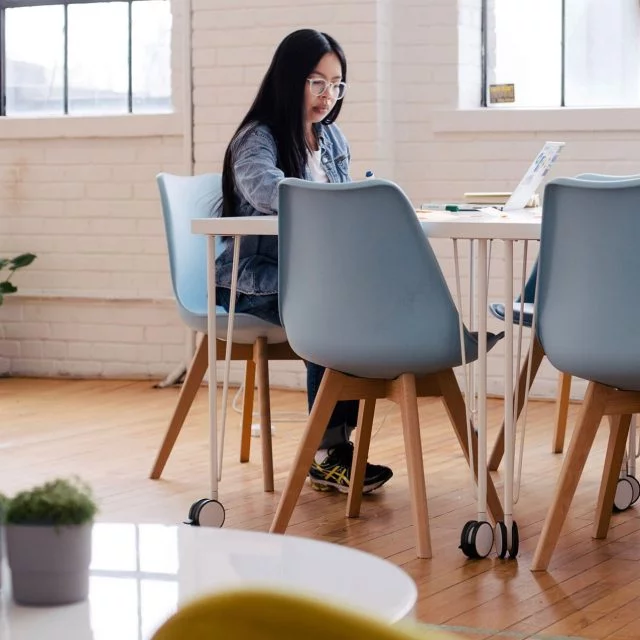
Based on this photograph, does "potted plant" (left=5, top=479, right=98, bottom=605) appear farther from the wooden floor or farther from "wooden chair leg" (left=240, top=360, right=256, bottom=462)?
"wooden chair leg" (left=240, top=360, right=256, bottom=462)

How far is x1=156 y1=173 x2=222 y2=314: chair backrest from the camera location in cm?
343

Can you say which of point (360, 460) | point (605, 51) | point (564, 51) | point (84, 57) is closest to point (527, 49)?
point (564, 51)

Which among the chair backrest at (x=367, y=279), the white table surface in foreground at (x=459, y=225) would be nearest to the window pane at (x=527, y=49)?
the white table surface in foreground at (x=459, y=225)

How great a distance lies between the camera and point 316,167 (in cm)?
336

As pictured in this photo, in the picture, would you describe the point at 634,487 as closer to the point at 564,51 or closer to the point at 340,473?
the point at 340,473

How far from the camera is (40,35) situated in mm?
5648

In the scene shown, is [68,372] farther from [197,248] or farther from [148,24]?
[197,248]

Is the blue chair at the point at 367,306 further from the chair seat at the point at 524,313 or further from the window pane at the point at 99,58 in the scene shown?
the window pane at the point at 99,58

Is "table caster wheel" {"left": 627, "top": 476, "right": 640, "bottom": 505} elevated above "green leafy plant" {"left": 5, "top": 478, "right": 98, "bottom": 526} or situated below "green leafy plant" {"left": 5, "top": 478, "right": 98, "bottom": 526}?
below

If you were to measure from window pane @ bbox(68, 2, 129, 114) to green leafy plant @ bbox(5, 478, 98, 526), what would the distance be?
4590mm

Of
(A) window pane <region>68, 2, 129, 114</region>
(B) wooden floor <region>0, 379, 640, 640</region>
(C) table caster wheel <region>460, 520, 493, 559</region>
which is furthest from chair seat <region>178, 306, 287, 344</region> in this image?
(A) window pane <region>68, 2, 129, 114</region>

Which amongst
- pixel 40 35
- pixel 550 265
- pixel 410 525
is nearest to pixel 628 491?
pixel 410 525

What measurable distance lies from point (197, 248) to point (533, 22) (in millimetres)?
2048

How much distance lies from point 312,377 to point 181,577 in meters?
2.27
